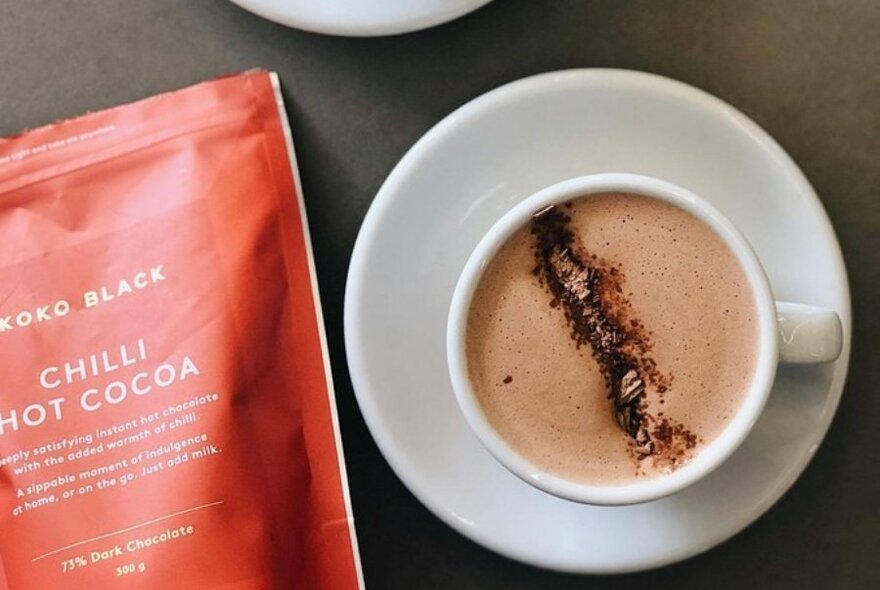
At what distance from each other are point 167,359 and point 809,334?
0.56 metres

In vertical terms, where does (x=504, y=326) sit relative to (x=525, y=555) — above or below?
above

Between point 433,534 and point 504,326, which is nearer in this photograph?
point 504,326

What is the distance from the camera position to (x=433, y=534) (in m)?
0.93

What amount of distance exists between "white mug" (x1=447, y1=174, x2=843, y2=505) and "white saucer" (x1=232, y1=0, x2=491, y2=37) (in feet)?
0.73

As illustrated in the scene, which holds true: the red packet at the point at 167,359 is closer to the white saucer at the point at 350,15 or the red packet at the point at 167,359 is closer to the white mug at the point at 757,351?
the white saucer at the point at 350,15

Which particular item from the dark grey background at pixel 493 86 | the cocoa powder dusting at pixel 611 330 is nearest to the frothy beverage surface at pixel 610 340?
the cocoa powder dusting at pixel 611 330

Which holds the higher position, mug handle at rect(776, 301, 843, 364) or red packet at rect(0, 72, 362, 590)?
red packet at rect(0, 72, 362, 590)

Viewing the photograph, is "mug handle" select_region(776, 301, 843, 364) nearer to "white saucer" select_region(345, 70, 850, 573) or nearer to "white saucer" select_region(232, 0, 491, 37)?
"white saucer" select_region(345, 70, 850, 573)

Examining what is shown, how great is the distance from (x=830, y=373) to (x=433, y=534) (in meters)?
0.40

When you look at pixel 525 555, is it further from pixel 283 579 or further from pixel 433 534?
pixel 283 579

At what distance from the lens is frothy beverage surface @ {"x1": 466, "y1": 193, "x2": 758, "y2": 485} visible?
29.6 inches

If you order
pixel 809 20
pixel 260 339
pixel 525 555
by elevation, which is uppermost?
pixel 809 20

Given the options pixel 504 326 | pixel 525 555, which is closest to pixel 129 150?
pixel 504 326

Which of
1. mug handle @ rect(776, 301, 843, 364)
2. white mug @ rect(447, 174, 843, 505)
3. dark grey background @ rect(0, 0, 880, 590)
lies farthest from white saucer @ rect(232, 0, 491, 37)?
mug handle @ rect(776, 301, 843, 364)
